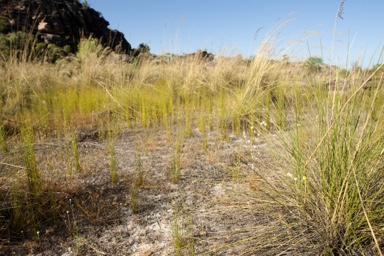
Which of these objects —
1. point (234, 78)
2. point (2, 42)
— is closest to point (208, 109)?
point (234, 78)

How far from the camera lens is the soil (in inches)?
59.9

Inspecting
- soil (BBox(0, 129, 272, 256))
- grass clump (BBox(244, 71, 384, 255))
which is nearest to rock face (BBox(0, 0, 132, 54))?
soil (BBox(0, 129, 272, 256))

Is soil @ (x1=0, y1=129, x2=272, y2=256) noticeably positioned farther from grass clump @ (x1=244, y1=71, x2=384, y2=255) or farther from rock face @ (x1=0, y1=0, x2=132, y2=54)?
rock face @ (x1=0, y1=0, x2=132, y2=54)

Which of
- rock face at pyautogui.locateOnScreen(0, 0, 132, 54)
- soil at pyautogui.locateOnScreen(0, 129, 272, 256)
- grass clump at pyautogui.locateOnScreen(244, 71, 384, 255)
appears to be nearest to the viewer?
grass clump at pyautogui.locateOnScreen(244, 71, 384, 255)

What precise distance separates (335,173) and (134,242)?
3.80 ft

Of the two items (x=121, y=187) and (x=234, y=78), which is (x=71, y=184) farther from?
(x=234, y=78)

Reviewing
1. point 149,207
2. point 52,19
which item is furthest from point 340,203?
point 52,19

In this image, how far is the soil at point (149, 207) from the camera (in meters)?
1.52

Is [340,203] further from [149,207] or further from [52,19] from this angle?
[52,19]

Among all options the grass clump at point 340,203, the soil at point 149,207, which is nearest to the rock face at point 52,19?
the soil at point 149,207

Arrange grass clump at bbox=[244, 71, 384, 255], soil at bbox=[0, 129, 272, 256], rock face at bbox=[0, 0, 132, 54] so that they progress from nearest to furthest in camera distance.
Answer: grass clump at bbox=[244, 71, 384, 255] → soil at bbox=[0, 129, 272, 256] → rock face at bbox=[0, 0, 132, 54]

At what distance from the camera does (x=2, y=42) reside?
8672mm

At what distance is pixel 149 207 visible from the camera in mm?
1909

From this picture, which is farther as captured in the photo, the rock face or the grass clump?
the rock face
